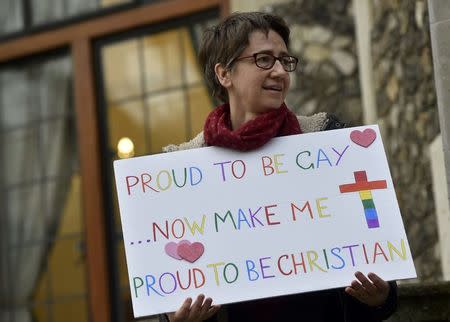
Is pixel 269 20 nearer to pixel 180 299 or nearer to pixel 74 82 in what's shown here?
pixel 180 299

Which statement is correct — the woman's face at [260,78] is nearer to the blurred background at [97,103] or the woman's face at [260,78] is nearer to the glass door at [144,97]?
the blurred background at [97,103]

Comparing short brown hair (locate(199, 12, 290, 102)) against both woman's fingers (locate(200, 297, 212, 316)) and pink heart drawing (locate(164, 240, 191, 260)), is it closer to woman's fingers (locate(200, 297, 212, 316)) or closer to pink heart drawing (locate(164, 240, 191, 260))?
pink heart drawing (locate(164, 240, 191, 260))

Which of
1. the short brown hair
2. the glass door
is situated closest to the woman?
the short brown hair

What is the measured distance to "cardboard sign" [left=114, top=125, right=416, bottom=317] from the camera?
10.2 ft

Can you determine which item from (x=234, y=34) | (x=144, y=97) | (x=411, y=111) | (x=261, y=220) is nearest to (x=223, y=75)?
(x=234, y=34)

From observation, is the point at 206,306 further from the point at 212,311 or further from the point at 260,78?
the point at 260,78

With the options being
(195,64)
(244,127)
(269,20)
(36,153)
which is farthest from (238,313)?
(36,153)

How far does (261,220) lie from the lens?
3.22 m

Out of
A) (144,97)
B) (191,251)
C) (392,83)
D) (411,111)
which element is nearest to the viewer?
(191,251)

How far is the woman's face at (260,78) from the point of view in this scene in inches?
127

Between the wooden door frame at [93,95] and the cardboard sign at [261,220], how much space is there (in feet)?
16.7

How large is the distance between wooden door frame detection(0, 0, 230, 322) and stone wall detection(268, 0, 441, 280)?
84cm

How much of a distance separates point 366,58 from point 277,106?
4.37m

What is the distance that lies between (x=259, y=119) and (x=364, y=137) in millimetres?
318
